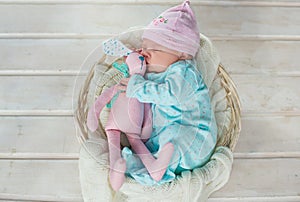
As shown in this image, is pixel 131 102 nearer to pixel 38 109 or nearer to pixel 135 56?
pixel 135 56

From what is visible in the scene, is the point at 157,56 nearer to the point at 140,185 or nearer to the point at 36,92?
the point at 140,185

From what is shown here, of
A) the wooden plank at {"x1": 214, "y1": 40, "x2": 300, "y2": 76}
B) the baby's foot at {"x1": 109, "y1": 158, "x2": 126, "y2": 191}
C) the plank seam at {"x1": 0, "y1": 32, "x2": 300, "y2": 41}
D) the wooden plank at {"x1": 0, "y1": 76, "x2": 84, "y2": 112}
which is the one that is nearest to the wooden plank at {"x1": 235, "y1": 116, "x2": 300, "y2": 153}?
the wooden plank at {"x1": 214, "y1": 40, "x2": 300, "y2": 76}

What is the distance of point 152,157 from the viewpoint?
3.35 feet

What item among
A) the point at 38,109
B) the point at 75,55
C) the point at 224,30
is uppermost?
the point at 224,30

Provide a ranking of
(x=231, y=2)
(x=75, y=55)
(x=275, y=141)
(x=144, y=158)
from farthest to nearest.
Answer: (x=231, y=2), (x=75, y=55), (x=275, y=141), (x=144, y=158)

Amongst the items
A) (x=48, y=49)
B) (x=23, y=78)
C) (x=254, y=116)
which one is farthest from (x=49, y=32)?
(x=254, y=116)

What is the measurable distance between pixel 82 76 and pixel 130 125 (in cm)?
20

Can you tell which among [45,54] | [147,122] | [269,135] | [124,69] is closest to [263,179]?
[269,135]

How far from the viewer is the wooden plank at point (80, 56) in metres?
1.35

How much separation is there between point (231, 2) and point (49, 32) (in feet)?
1.91

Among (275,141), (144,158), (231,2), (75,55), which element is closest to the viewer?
(144,158)

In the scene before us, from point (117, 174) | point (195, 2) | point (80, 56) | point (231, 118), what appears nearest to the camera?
point (117, 174)

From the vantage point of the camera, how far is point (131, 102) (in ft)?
3.36

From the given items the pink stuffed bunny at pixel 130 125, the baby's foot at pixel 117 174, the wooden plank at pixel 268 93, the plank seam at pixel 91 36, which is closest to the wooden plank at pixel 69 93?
the wooden plank at pixel 268 93
